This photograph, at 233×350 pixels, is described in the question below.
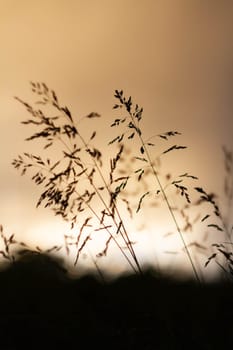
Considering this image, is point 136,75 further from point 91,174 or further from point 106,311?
point 106,311

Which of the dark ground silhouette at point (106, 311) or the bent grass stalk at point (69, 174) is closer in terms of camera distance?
the dark ground silhouette at point (106, 311)

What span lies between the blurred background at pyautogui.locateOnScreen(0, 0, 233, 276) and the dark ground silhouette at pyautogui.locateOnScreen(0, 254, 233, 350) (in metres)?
0.05

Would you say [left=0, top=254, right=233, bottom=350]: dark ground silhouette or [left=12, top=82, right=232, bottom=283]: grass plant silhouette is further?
[left=12, top=82, right=232, bottom=283]: grass plant silhouette

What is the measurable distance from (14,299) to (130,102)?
0.49 metres

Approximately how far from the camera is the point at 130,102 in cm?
99

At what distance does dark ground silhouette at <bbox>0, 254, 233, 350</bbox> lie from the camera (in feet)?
2.82

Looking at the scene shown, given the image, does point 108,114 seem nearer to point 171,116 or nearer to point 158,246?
point 171,116

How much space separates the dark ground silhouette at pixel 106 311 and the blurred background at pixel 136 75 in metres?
0.05

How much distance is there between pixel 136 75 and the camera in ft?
3.32

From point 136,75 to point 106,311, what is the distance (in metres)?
0.49

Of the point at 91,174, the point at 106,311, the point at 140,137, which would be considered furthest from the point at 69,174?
the point at 106,311

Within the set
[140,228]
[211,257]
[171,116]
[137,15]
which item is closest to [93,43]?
[137,15]

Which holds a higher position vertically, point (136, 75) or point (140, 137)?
point (136, 75)

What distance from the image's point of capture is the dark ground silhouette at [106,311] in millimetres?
859
